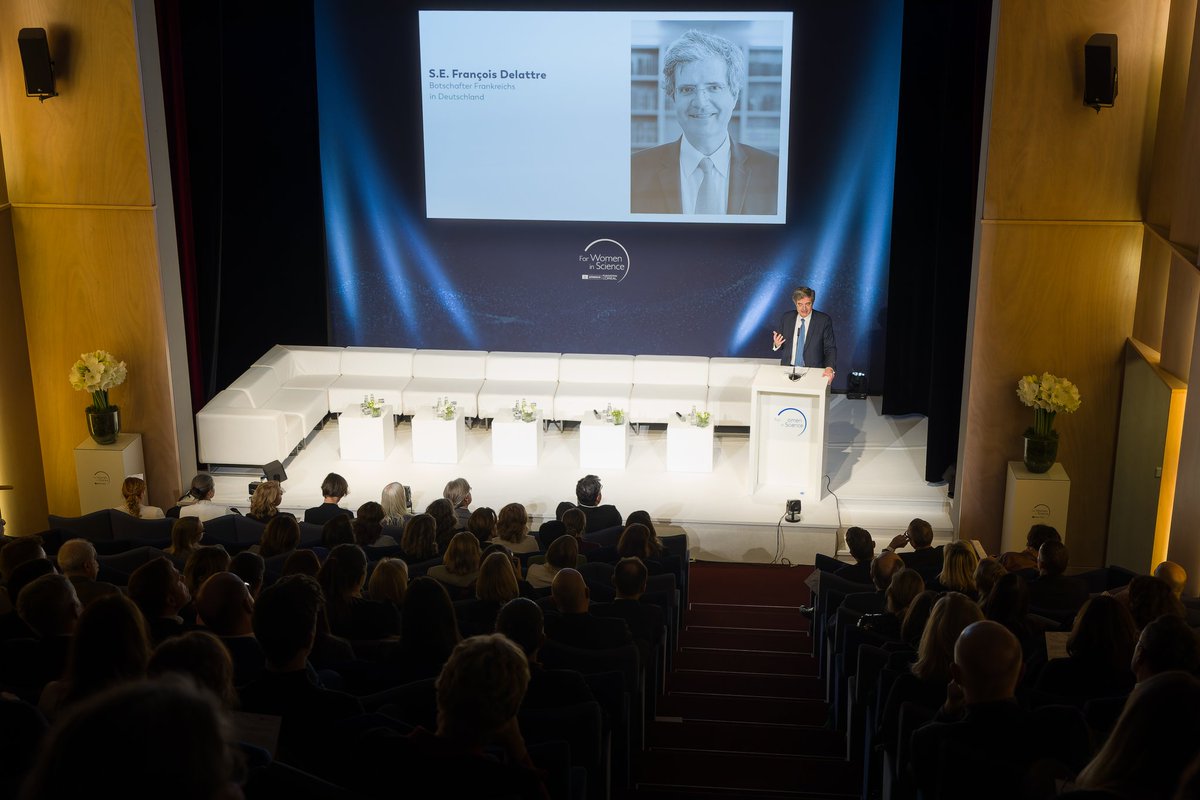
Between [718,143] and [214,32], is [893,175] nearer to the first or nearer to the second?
[718,143]

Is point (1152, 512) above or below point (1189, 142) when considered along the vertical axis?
below

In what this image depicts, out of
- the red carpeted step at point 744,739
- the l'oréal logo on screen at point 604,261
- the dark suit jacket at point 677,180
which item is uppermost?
the dark suit jacket at point 677,180

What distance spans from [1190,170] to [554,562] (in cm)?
451

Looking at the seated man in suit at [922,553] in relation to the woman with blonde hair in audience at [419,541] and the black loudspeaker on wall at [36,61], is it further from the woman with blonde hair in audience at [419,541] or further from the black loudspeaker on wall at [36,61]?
the black loudspeaker on wall at [36,61]

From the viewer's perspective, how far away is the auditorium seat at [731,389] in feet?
35.1

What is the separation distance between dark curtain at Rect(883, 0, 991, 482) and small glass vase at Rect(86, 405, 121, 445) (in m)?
6.32

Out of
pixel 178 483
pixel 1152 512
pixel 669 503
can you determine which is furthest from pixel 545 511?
pixel 1152 512

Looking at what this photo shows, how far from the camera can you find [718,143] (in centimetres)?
1148

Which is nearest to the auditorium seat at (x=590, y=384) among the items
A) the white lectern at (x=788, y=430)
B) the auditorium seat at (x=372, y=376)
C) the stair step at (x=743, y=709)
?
the auditorium seat at (x=372, y=376)

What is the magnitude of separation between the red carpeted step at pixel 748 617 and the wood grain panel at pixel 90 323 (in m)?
4.32

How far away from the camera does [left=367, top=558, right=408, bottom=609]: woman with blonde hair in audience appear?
481cm

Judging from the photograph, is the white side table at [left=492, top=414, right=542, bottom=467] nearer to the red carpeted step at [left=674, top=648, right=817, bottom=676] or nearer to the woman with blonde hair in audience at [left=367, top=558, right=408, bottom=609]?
the red carpeted step at [left=674, top=648, right=817, bottom=676]

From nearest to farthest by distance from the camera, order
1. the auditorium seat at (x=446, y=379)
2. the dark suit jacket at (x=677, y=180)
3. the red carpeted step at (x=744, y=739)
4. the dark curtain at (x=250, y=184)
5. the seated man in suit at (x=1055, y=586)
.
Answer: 1. the red carpeted step at (x=744, y=739)
2. the seated man in suit at (x=1055, y=586)
3. the dark curtain at (x=250, y=184)
4. the auditorium seat at (x=446, y=379)
5. the dark suit jacket at (x=677, y=180)

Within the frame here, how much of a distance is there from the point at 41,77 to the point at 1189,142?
7504 mm
